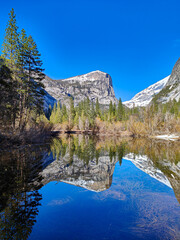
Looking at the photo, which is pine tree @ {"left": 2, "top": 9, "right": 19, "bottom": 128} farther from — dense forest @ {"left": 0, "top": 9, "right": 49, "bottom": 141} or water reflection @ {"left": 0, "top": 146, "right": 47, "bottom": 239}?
water reflection @ {"left": 0, "top": 146, "right": 47, "bottom": 239}

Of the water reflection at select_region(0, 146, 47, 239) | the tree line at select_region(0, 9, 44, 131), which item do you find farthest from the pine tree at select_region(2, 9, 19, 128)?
the water reflection at select_region(0, 146, 47, 239)

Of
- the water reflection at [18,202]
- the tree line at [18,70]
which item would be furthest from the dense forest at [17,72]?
the water reflection at [18,202]

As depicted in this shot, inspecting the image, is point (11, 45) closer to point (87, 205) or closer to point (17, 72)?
point (17, 72)

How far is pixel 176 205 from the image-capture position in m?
4.29

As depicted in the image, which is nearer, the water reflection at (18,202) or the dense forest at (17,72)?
the water reflection at (18,202)

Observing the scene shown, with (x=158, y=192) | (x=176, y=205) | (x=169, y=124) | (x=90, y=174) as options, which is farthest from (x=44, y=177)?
(x=169, y=124)

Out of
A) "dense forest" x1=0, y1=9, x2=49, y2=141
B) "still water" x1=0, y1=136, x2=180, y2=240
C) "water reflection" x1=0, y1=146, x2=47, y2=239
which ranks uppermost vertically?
"dense forest" x1=0, y1=9, x2=49, y2=141

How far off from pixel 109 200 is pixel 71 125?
61294 millimetres

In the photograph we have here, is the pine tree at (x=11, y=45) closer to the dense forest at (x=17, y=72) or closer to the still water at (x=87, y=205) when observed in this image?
the dense forest at (x=17, y=72)

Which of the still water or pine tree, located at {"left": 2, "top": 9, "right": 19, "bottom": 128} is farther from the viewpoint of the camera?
pine tree, located at {"left": 2, "top": 9, "right": 19, "bottom": 128}

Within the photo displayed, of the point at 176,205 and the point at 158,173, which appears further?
the point at 158,173

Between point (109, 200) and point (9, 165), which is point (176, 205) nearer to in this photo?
point (109, 200)

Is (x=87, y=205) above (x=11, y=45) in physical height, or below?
below

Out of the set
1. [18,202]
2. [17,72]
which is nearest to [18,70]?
[17,72]
